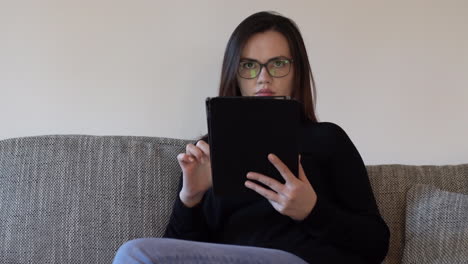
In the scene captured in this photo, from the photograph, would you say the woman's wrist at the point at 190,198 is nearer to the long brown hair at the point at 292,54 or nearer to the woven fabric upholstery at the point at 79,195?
the woven fabric upholstery at the point at 79,195

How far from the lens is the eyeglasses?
1140mm

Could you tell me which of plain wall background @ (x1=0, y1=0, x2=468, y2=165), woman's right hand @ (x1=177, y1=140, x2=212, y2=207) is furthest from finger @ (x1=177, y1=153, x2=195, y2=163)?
plain wall background @ (x1=0, y1=0, x2=468, y2=165)

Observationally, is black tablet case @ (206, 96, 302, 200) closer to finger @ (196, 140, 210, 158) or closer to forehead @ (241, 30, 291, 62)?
finger @ (196, 140, 210, 158)

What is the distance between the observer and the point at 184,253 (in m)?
0.71

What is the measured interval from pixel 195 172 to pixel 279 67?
0.34 meters

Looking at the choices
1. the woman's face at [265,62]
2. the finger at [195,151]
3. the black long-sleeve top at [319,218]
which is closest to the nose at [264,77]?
the woman's face at [265,62]

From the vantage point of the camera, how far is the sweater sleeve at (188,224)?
107cm

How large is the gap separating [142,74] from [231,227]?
60 cm

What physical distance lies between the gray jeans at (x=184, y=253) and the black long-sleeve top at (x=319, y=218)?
0.68 feet

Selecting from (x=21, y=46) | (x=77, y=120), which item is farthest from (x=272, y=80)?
(x=21, y=46)

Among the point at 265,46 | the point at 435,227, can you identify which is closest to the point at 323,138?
the point at 265,46

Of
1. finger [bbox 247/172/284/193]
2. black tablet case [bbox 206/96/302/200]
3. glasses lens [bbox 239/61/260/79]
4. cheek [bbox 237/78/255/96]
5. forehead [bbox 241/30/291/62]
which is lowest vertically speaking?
finger [bbox 247/172/284/193]

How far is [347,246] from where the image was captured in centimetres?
95

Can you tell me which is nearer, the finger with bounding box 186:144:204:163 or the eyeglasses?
the finger with bounding box 186:144:204:163
